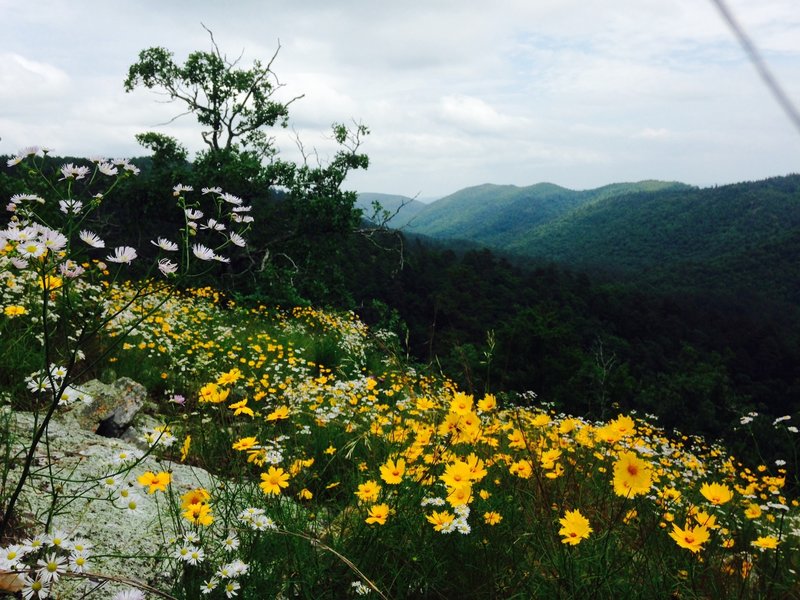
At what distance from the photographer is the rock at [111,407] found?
11.8 ft

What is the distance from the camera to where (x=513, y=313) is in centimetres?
4697

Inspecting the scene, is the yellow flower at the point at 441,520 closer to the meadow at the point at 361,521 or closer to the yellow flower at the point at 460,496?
the meadow at the point at 361,521

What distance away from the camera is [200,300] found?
966cm

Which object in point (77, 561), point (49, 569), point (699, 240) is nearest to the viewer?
point (49, 569)

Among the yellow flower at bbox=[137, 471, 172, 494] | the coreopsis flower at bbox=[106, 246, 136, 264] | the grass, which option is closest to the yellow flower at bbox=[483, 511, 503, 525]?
the grass

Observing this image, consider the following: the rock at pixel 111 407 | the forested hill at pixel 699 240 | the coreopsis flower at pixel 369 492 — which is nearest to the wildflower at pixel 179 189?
the coreopsis flower at pixel 369 492

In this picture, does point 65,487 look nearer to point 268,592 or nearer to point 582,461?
point 268,592

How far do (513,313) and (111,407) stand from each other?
45.0 m

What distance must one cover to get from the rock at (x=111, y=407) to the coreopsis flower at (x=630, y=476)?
132 inches

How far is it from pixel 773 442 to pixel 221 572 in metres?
33.2

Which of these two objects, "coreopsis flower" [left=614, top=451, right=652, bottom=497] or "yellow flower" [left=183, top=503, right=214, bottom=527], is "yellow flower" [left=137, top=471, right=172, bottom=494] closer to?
"yellow flower" [left=183, top=503, right=214, bottom=527]

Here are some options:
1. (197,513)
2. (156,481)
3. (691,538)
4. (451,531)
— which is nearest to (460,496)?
(451,531)

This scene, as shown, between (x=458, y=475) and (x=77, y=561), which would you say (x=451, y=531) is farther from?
(x=77, y=561)

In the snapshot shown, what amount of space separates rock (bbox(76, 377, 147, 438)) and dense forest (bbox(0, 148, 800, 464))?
1.70 metres
